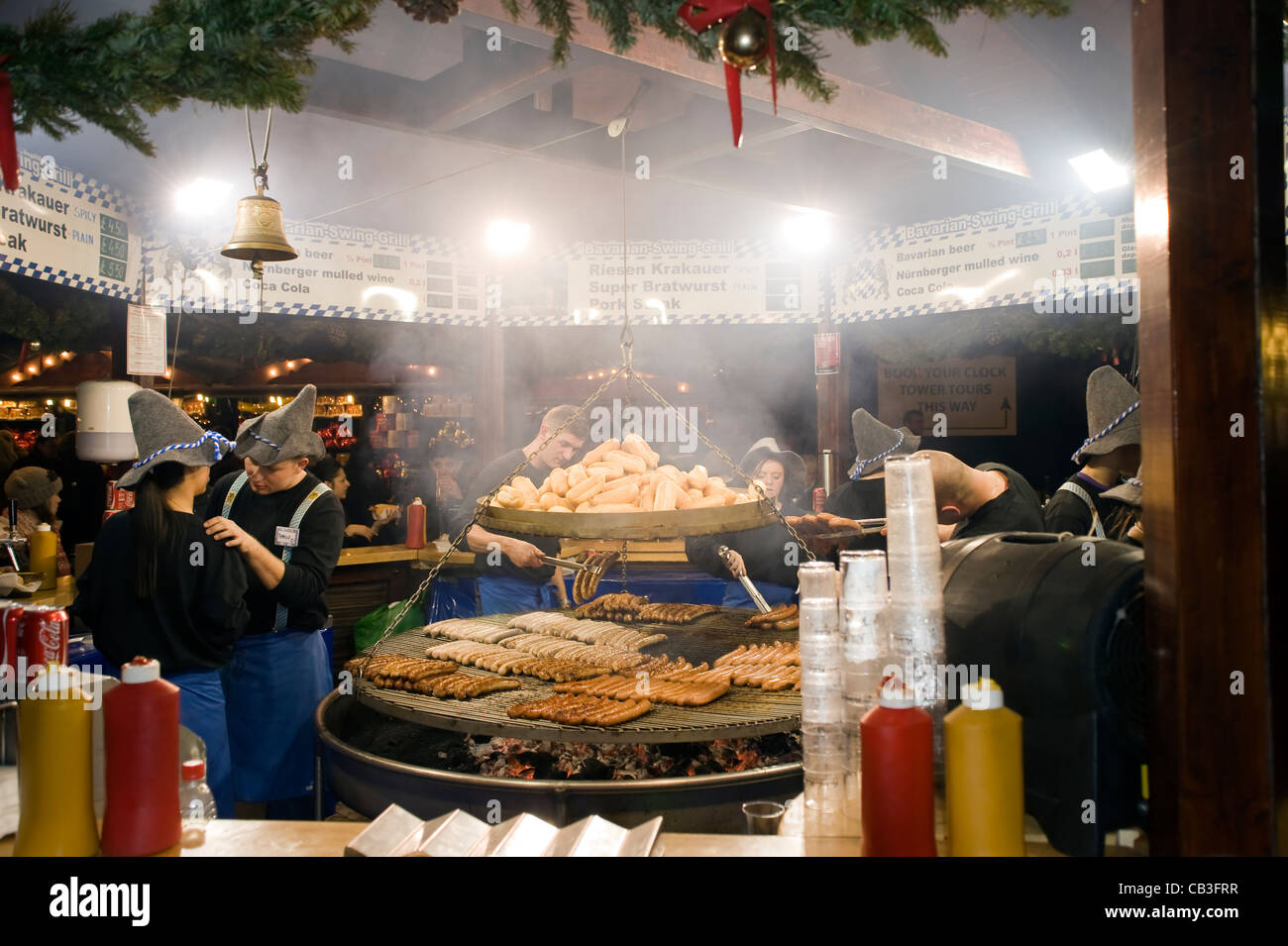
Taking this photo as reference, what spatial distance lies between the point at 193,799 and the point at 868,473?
4.63 meters

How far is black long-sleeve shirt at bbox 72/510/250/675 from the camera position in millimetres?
3707

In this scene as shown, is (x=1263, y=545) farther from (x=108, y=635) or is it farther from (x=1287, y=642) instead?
(x=108, y=635)

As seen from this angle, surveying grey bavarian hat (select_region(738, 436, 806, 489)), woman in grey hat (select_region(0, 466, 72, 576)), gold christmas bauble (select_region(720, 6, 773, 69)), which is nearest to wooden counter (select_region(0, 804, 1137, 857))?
gold christmas bauble (select_region(720, 6, 773, 69))

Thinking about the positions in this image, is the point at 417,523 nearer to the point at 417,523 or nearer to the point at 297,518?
the point at 417,523

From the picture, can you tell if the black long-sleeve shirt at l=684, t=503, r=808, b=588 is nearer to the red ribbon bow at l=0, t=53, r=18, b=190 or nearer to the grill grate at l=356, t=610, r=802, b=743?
the grill grate at l=356, t=610, r=802, b=743

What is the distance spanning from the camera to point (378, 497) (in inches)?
408

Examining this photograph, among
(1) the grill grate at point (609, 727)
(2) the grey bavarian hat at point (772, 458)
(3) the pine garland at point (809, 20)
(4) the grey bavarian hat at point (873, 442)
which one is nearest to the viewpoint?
(3) the pine garland at point (809, 20)

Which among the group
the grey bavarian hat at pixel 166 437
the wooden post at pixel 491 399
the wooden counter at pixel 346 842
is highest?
the wooden post at pixel 491 399

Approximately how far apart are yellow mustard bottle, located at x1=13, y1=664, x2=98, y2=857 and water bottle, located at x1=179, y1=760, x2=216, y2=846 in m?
0.24

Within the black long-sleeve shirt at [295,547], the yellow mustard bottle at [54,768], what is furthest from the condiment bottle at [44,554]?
the yellow mustard bottle at [54,768]

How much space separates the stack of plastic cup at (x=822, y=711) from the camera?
1902 mm

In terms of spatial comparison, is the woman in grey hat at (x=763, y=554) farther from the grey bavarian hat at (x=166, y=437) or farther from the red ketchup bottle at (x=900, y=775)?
the red ketchup bottle at (x=900, y=775)

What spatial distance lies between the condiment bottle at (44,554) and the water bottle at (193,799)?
5126 mm

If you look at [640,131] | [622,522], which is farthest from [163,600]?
[640,131]
